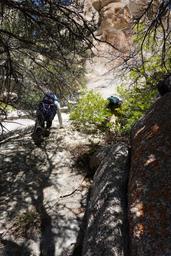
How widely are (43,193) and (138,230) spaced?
3.46 metres

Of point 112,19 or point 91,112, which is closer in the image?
point 91,112

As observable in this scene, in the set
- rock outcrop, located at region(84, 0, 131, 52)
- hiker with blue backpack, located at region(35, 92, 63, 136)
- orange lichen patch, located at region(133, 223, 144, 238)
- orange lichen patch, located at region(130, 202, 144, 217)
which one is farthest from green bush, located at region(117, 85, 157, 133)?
rock outcrop, located at region(84, 0, 131, 52)

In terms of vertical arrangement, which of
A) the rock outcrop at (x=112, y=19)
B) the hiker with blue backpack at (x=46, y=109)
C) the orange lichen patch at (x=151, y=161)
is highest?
the rock outcrop at (x=112, y=19)

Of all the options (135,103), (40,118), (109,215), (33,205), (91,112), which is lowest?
(109,215)

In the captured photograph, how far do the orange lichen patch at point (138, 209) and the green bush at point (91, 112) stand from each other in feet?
15.8

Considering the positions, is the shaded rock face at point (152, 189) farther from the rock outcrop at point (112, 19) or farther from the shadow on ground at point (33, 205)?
the rock outcrop at point (112, 19)

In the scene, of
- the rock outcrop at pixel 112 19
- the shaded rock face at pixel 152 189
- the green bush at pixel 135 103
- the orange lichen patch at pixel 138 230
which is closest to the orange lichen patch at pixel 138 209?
the shaded rock face at pixel 152 189

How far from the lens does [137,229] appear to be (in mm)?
3889

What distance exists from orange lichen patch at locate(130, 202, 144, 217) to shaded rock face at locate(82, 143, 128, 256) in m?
0.25

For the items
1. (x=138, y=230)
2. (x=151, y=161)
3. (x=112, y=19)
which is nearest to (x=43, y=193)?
(x=151, y=161)

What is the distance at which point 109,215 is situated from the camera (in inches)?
178

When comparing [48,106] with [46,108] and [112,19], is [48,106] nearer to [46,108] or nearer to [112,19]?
[46,108]

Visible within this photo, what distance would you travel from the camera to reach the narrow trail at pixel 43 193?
18.3 feet

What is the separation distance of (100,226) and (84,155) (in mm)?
3926
